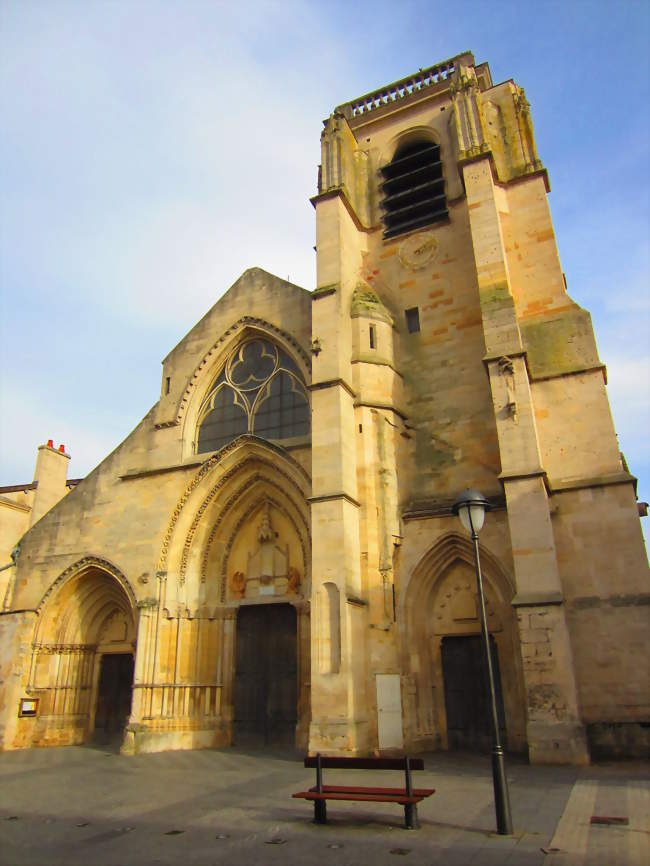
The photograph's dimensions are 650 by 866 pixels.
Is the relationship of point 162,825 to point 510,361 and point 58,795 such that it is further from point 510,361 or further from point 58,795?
point 510,361

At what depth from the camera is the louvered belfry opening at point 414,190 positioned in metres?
16.0

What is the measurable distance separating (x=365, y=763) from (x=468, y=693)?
21.9 feet

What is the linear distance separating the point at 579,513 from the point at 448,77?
44.9 ft

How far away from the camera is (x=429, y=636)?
12.2 meters

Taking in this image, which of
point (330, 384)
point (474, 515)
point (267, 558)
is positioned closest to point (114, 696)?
point (267, 558)

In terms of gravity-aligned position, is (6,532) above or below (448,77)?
below

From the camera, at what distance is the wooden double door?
1298 cm

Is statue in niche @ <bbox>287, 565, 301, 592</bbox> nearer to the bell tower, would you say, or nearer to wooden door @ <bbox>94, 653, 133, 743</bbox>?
the bell tower

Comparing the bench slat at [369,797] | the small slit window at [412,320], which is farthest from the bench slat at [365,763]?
the small slit window at [412,320]

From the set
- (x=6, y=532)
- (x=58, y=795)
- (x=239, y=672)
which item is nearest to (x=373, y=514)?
(x=239, y=672)

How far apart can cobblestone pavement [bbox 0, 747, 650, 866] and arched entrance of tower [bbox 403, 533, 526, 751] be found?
175 cm

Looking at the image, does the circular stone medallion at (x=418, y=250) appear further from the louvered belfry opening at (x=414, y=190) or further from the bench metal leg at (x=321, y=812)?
the bench metal leg at (x=321, y=812)

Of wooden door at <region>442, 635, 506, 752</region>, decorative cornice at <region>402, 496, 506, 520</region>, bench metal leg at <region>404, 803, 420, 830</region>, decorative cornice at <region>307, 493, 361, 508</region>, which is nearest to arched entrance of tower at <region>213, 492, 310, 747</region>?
decorative cornice at <region>307, 493, 361, 508</region>

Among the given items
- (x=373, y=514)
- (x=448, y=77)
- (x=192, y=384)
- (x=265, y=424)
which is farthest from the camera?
(x=448, y=77)
